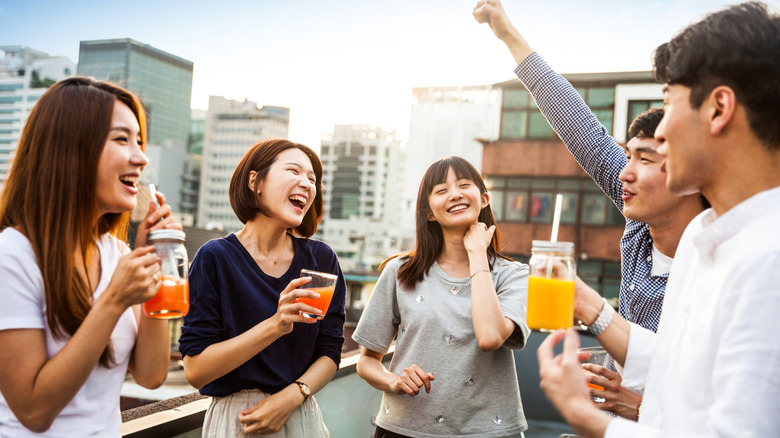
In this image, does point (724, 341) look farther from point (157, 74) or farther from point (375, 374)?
point (157, 74)

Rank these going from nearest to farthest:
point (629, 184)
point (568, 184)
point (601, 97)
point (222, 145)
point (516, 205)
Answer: point (629, 184), point (601, 97), point (568, 184), point (516, 205), point (222, 145)

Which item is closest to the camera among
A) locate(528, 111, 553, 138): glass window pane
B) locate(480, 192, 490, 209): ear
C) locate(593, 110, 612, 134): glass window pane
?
locate(480, 192, 490, 209): ear

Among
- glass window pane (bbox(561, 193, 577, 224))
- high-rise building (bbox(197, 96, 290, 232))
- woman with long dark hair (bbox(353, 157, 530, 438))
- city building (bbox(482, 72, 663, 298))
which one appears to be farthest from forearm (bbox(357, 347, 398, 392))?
high-rise building (bbox(197, 96, 290, 232))

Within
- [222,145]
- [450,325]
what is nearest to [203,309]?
[450,325]

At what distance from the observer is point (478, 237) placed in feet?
7.14

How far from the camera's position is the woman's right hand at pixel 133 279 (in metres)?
1.29

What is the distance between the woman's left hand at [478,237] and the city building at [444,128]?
1844 inches

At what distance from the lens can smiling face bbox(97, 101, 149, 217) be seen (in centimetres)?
145

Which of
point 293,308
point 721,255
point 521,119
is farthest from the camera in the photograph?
point 521,119

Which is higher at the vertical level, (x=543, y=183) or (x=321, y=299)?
(x=543, y=183)

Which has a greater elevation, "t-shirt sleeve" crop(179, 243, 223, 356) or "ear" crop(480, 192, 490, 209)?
"ear" crop(480, 192, 490, 209)

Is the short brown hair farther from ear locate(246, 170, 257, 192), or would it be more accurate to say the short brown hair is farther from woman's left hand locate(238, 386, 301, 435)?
woman's left hand locate(238, 386, 301, 435)

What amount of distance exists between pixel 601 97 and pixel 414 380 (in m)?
20.1

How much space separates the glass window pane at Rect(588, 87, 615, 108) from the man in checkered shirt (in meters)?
19.0
